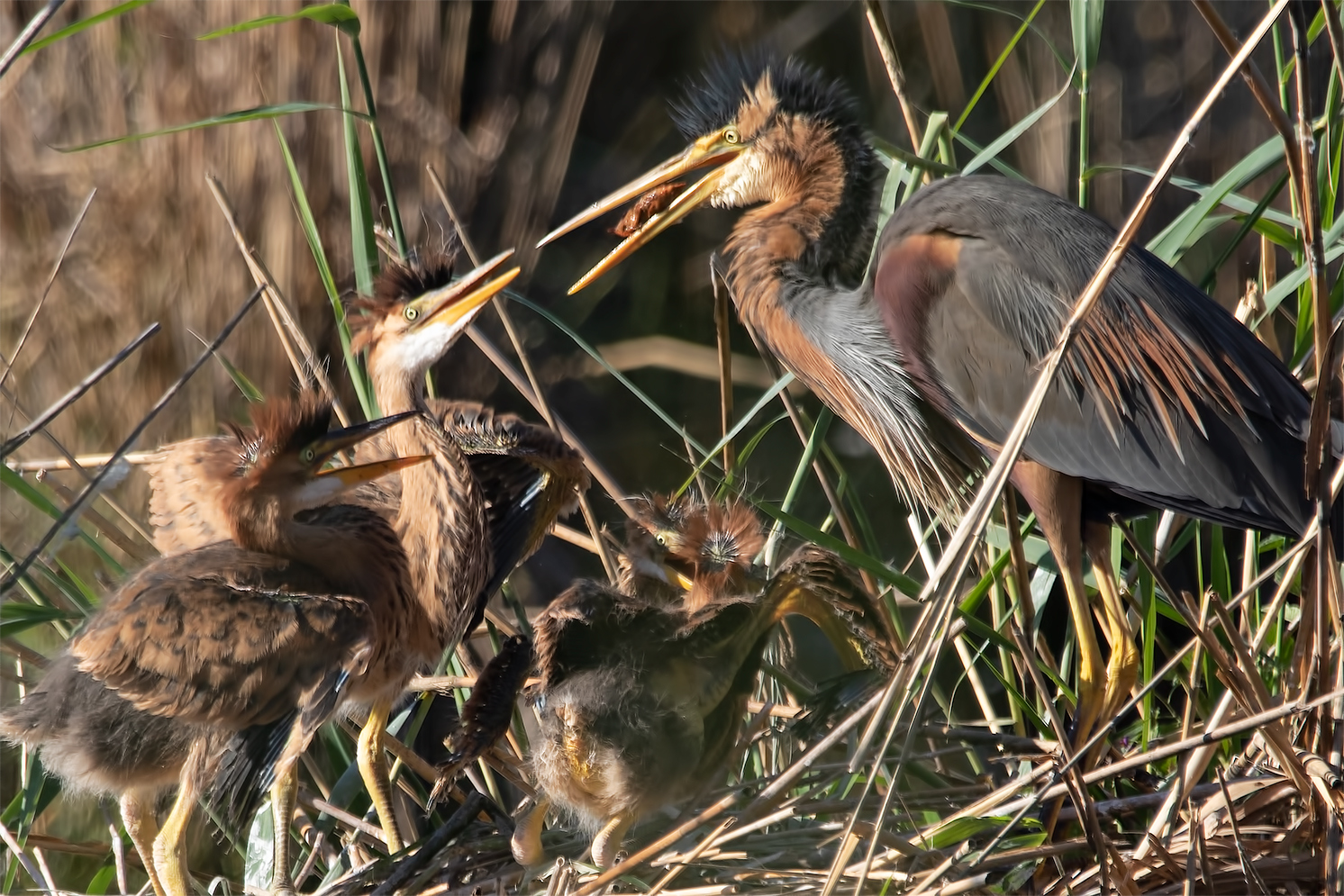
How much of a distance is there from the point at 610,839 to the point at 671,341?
1819mm

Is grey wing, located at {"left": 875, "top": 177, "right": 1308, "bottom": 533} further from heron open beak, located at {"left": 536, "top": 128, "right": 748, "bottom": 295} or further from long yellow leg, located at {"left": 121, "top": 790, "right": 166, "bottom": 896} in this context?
long yellow leg, located at {"left": 121, "top": 790, "right": 166, "bottom": 896}

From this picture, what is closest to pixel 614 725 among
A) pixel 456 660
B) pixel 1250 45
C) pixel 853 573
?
pixel 853 573

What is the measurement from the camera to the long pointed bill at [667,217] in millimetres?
2256

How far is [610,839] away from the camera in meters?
1.74

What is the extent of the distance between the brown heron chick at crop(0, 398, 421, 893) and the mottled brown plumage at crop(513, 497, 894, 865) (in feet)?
0.98

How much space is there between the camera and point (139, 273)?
9.38ft

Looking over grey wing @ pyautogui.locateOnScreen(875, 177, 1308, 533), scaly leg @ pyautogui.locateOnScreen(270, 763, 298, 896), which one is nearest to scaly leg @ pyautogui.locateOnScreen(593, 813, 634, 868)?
scaly leg @ pyautogui.locateOnScreen(270, 763, 298, 896)

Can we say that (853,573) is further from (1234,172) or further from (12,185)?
(12,185)

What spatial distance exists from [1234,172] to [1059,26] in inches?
64.9

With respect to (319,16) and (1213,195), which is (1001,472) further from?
(319,16)

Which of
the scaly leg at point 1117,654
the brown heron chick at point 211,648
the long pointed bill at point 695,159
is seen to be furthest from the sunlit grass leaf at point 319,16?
the scaly leg at point 1117,654

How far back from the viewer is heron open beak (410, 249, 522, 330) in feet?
6.77

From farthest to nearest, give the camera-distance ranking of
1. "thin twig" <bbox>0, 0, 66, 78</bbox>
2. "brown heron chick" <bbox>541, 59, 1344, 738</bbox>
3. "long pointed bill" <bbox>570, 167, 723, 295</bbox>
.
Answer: "long pointed bill" <bbox>570, 167, 723, 295</bbox>
"brown heron chick" <bbox>541, 59, 1344, 738</bbox>
"thin twig" <bbox>0, 0, 66, 78</bbox>

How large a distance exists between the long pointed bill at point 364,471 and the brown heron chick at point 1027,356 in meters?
0.43
